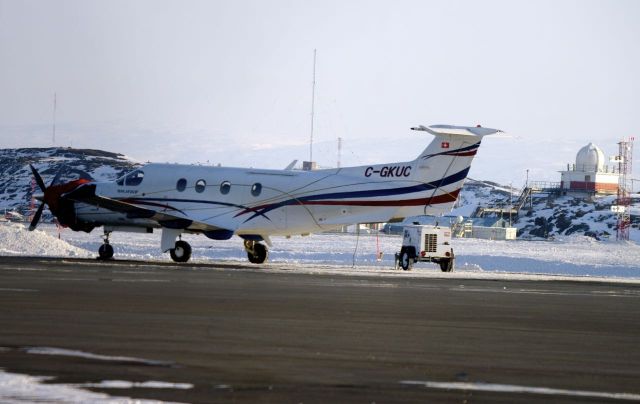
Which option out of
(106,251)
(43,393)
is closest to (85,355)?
(43,393)

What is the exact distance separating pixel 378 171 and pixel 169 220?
25.5 feet

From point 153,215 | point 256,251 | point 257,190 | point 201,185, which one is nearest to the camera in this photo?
point 153,215

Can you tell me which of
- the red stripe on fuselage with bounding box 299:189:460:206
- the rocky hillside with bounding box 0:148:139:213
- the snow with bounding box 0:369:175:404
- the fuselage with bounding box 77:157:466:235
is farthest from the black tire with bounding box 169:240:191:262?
the rocky hillside with bounding box 0:148:139:213

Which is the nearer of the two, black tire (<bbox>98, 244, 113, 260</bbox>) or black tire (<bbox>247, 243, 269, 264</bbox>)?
black tire (<bbox>98, 244, 113, 260</bbox>)

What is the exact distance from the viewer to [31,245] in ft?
140

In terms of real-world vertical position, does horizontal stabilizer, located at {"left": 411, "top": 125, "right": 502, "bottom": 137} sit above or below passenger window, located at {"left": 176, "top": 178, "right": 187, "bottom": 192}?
above

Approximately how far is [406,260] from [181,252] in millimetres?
8401

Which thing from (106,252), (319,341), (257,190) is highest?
(257,190)

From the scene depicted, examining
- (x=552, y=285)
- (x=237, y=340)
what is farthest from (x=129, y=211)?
(x=237, y=340)

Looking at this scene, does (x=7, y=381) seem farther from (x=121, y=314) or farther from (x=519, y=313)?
(x=519, y=313)

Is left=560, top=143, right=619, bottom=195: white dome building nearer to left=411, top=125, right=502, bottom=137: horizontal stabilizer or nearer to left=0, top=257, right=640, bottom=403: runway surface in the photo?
left=411, top=125, right=502, bottom=137: horizontal stabilizer

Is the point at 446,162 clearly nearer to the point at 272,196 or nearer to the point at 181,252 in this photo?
the point at 272,196

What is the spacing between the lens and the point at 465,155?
37.2 meters

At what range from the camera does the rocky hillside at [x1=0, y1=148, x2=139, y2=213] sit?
137375 mm
